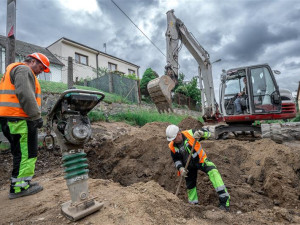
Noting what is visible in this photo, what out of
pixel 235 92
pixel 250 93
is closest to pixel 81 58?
pixel 235 92

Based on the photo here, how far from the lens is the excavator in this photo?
20.5 feet

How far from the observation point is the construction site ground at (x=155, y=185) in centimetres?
199

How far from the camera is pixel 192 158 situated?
3.51 m

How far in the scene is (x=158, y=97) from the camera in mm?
6184

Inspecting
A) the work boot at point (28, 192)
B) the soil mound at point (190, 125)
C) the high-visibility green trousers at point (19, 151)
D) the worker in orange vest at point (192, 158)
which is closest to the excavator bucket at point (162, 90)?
the worker in orange vest at point (192, 158)

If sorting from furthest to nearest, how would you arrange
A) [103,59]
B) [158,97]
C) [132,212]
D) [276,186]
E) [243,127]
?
[103,59] → [243,127] → [158,97] → [276,186] → [132,212]

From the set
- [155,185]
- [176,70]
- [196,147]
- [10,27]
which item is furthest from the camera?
[176,70]

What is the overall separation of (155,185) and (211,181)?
120 centimetres

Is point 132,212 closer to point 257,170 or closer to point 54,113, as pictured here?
point 54,113

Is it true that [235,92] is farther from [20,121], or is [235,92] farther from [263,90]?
[20,121]

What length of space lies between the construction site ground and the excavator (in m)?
1.09

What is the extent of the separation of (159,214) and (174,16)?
717 cm

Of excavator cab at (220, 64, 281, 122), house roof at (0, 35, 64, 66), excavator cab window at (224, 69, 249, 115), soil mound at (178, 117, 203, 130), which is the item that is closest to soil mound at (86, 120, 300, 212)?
excavator cab at (220, 64, 281, 122)

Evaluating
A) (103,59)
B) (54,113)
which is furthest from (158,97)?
(103,59)
